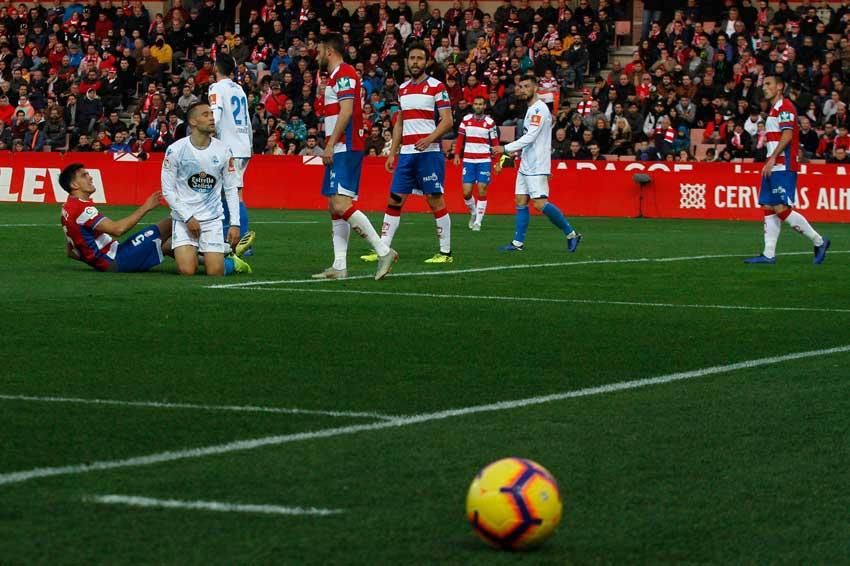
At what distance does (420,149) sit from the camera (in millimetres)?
16344

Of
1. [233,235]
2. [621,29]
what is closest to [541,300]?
[233,235]

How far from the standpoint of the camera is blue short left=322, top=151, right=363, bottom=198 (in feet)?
46.0

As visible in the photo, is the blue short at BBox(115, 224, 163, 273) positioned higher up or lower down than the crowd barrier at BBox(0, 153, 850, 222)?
higher up

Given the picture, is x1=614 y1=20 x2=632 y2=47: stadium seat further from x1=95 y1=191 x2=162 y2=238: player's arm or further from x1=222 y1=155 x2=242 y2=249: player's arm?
x1=95 y1=191 x2=162 y2=238: player's arm

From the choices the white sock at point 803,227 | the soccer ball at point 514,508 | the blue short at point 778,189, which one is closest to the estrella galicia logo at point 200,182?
the blue short at point 778,189

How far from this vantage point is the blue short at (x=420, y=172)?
54.2 feet

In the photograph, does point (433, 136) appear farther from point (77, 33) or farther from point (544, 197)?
point (77, 33)

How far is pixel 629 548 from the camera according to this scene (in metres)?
4.89

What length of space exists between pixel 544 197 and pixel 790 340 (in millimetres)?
9402

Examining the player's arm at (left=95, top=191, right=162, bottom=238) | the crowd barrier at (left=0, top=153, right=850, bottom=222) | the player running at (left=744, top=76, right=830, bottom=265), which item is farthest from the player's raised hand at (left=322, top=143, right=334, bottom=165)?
the crowd barrier at (left=0, top=153, right=850, bottom=222)

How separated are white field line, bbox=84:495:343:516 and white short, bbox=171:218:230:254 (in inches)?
347

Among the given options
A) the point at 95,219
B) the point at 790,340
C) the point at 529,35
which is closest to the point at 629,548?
the point at 790,340

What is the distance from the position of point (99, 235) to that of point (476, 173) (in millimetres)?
12061

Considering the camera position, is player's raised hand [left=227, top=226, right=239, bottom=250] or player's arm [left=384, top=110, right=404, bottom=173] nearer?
player's raised hand [left=227, top=226, right=239, bottom=250]
